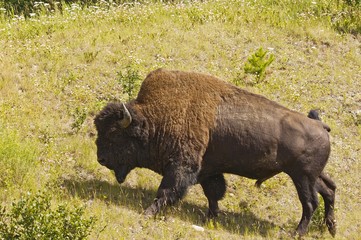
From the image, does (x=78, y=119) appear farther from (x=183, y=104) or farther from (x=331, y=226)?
(x=331, y=226)

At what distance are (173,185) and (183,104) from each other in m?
1.22

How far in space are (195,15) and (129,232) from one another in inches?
379

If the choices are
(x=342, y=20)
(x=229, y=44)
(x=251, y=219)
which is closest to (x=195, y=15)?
(x=229, y=44)

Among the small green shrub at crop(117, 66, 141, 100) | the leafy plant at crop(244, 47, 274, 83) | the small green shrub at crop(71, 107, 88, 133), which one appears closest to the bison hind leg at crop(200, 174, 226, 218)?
the small green shrub at crop(71, 107, 88, 133)

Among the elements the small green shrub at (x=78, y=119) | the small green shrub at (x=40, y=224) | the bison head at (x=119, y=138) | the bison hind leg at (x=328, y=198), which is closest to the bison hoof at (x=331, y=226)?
the bison hind leg at (x=328, y=198)

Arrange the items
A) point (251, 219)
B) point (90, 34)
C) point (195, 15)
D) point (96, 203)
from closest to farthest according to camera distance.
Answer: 1. point (96, 203)
2. point (251, 219)
3. point (90, 34)
4. point (195, 15)

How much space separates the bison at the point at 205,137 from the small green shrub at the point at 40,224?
2.66m

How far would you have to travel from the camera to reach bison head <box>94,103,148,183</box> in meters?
10.1

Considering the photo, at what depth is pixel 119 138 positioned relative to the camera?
1018cm

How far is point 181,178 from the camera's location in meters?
9.83

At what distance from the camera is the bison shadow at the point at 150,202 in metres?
9.95

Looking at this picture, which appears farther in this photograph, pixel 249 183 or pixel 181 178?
pixel 249 183

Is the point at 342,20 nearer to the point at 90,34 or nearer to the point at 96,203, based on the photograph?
the point at 90,34

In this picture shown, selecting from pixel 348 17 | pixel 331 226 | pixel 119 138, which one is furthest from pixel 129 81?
pixel 348 17
